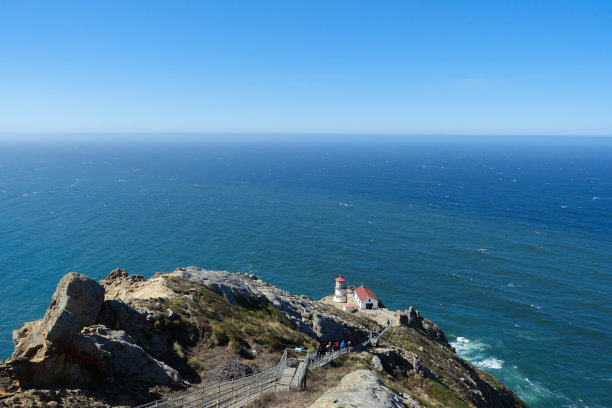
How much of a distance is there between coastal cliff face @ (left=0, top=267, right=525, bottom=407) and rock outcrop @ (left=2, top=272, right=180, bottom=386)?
0.15 feet

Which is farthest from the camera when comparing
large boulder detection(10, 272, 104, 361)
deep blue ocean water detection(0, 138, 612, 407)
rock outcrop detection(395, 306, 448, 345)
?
deep blue ocean water detection(0, 138, 612, 407)

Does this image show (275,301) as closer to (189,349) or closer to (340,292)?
(189,349)

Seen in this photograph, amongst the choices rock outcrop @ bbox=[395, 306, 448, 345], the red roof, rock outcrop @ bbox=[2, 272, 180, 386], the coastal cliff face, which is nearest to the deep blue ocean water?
rock outcrop @ bbox=[395, 306, 448, 345]

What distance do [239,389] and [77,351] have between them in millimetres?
8314

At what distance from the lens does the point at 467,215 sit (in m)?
126

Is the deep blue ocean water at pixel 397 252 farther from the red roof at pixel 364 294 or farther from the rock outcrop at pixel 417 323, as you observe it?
the red roof at pixel 364 294

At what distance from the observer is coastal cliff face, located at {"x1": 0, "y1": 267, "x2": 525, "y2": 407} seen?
16094 mm

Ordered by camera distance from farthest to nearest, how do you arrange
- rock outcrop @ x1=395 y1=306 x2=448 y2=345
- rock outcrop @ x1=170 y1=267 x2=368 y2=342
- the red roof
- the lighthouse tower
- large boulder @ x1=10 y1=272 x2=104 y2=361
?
the lighthouse tower → the red roof → rock outcrop @ x1=395 y1=306 x2=448 y2=345 → rock outcrop @ x1=170 y1=267 x2=368 y2=342 → large boulder @ x1=10 y1=272 x2=104 y2=361

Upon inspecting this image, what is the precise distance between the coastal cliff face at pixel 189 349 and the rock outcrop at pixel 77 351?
4 centimetres

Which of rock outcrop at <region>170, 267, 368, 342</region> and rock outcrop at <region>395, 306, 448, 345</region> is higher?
rock outcrop at <region>170, 267, 368, 342</region>

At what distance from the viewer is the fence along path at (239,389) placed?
59.1 feet

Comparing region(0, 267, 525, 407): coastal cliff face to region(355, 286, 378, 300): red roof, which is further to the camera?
region(355, 286, 378, 300): red roof

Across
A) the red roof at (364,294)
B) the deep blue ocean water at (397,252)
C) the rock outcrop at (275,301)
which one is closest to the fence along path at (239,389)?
the rock outcrop at (275,301)

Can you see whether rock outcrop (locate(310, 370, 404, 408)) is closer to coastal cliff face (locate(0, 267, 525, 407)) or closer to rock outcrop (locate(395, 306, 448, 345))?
coastal cliff face (locate(0, 267, 525, 407))
